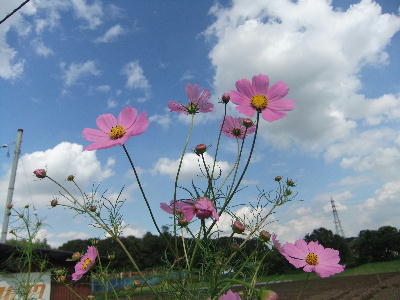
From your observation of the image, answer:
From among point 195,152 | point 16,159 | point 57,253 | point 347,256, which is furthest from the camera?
point 347,256

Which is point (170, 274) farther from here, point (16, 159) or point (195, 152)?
point (16, 159)

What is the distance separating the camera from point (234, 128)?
98cm

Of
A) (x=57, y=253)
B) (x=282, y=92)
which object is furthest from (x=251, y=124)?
(x=57, y=253)

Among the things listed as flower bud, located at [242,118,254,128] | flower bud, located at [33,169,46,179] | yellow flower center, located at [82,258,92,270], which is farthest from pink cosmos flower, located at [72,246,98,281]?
flower bud, located at [242,118,254,128]

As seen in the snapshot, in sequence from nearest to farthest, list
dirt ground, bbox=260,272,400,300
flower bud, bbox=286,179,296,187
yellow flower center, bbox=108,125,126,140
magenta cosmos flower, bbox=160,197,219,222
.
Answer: magenta cosmos flower, bbox=160,197,219,222, yellow flower center, bbox=108,125,126,140, flower bud, bbox=286,179,296,187, dirt ground, bbox=260,272,400,300

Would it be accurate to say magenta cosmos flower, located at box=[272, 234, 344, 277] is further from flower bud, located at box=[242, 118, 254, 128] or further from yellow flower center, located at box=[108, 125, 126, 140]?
yellow flower center, located at box=[108, 125, 126, 140]

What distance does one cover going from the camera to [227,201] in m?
0.72

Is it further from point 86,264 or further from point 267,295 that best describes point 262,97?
point 86,264

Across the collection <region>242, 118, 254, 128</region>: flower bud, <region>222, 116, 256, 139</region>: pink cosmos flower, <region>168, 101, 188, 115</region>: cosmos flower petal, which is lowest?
<region>242, 118, 254, 128</region>: flower bud

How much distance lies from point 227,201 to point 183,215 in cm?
9

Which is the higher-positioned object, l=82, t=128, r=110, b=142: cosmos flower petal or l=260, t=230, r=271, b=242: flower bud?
l=82, t=128, r=110, b=142: cosmos flower petal

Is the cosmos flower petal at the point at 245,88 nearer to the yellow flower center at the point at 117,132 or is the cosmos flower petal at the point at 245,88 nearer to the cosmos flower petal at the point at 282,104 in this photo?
the cosmos flower petal at the point at 282,104

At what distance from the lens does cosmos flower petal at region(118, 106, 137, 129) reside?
732mm

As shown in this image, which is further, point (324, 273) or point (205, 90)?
point (205, 90)
